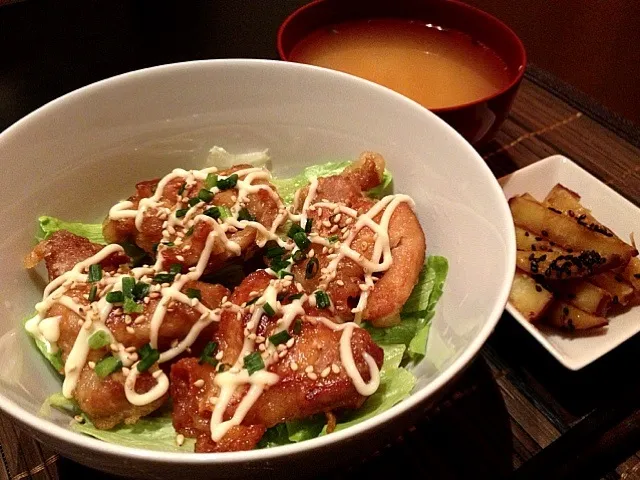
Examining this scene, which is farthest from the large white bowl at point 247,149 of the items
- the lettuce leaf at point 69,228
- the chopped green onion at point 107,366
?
the chopped green onion at point 107,366

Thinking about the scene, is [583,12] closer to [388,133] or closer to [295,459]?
[388,133]

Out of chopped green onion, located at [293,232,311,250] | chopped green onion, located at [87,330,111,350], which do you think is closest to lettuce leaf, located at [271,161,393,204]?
chopped green onion, located at [293,232,311,250]

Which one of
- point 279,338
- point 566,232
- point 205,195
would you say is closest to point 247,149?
point 205,195

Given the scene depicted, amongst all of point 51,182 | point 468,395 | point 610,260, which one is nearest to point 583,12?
point 610,260

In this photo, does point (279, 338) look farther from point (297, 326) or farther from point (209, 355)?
point (209, 355)

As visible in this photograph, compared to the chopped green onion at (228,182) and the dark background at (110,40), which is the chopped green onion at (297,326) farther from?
the dark background at (110,40)
